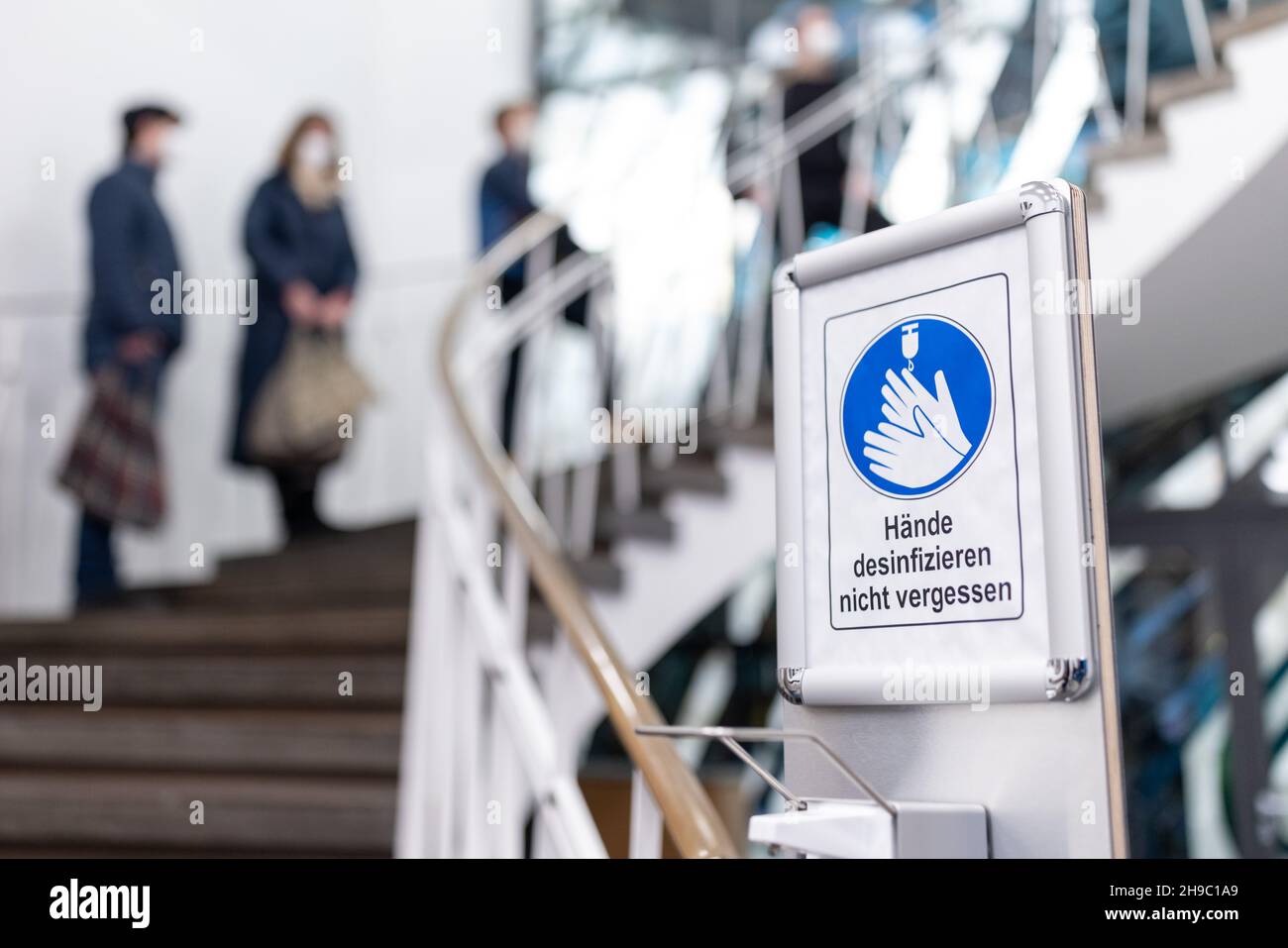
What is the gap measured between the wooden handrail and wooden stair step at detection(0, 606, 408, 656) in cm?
60

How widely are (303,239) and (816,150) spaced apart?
1.67 meters

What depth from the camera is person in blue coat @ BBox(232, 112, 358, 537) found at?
418 cm

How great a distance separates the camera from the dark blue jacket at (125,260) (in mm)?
3916

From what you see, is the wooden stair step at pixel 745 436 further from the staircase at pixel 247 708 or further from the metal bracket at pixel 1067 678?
the metal bracket at pixel 1067 678

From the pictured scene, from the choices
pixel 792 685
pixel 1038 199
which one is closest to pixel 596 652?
pixel 792 685

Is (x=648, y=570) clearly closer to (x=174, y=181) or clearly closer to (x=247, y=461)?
(x=247, y=461)

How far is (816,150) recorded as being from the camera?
413 cm

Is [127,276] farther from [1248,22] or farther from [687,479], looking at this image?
[1248,22]

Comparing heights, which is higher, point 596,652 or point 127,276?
point 127,276

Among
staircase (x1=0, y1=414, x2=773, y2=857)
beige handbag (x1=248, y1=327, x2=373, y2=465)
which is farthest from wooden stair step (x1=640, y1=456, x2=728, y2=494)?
beige handbag (x1=248, y1=327, x2=373, y2=465)

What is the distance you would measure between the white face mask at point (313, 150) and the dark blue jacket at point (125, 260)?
1.50 feet

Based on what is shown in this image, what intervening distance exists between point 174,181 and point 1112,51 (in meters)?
3.67

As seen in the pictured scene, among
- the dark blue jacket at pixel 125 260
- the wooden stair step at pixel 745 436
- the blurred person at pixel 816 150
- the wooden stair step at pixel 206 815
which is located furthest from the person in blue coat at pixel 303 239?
the wooden stair step at pixel 206 815

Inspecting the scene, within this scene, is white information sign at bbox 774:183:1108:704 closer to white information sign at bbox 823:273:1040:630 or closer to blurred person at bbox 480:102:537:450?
white information sign at bbox 823:273:1040:630
